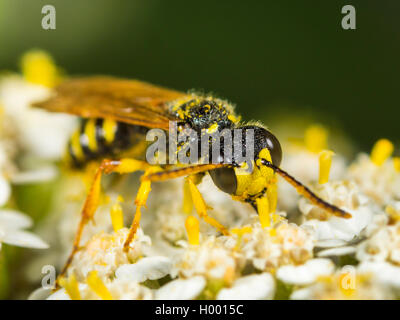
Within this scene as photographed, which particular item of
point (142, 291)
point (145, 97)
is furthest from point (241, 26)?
point (142, 291)

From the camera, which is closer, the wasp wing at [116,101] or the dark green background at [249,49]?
the wasp wing at [116,101]

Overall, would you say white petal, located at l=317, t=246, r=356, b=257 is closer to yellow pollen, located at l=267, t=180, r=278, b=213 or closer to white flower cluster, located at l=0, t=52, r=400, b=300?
white flower cluster, located at l=0, t=52, r=400, b=300

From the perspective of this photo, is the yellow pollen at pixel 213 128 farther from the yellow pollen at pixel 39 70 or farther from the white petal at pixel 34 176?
the yellow pollen at pixel 39 70

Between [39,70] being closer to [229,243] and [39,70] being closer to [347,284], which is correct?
[229,243]

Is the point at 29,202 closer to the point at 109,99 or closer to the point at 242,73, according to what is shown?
the point at 109,99

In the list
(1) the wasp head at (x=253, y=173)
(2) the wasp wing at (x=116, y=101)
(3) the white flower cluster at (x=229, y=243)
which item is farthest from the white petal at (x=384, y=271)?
(2) the wasp wing at (x=116, y=101)

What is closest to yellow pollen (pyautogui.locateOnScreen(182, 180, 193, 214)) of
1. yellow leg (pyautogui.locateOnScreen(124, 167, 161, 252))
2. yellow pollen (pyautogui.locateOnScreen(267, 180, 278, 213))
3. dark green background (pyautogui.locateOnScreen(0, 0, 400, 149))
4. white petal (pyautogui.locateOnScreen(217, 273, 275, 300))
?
yellow leg (pyautogui.locateOnScreen(124, 167, 161, 252))
